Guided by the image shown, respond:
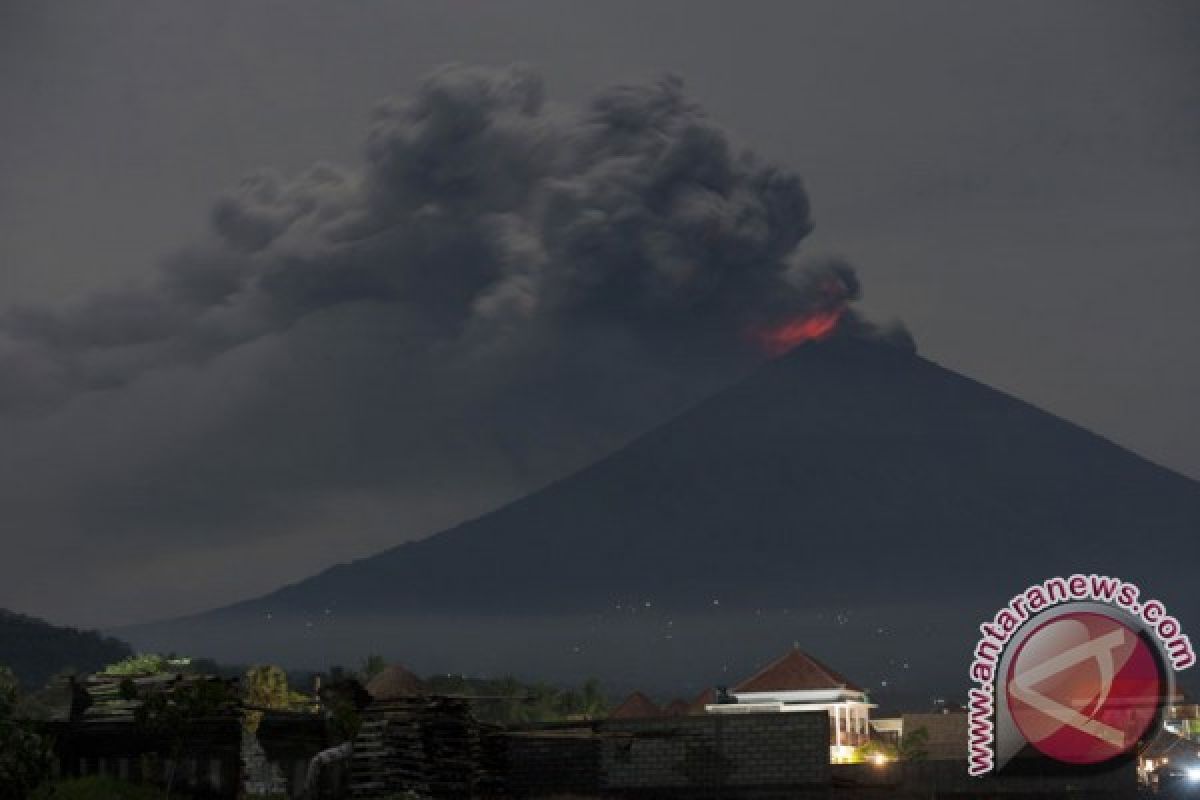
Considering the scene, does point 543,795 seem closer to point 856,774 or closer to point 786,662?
point 856,774

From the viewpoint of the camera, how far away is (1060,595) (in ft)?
208

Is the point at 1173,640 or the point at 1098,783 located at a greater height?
the point at 1173,640

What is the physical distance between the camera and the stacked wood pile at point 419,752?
52.7 metres

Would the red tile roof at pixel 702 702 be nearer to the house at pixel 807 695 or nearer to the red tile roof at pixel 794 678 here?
the red tile roof at pixel 794 678

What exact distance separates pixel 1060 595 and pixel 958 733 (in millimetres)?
107806

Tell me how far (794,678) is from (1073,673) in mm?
98657

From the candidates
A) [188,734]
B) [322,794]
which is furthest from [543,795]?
[188,734]

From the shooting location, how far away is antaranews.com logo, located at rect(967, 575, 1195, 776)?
61281mm

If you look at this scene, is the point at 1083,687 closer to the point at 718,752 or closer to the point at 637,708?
the point at 718,752

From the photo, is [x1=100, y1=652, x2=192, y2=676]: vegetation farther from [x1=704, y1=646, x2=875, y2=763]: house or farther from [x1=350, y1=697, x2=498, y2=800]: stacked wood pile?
[x1=704, y1=646, x2=875, y2=763]: house

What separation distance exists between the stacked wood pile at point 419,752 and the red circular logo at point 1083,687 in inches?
732

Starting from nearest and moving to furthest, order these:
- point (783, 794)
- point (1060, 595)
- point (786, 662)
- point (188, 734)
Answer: point (783, 794) → point (188, 734) → point (1060, 595) → point (786, 662)

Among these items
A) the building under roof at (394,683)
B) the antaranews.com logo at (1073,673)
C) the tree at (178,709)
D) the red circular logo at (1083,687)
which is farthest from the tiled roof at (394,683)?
the red circular logo at (1083,687)

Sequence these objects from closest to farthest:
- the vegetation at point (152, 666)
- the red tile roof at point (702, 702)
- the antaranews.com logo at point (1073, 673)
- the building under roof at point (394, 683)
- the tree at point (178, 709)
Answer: the tree at point (178, 709) < the antaranews.com logo at point (1073, 673) < the vegetation at point (152, 666) < the building under roof at point (394, 683) < the red tile roof at point (702, 702)
